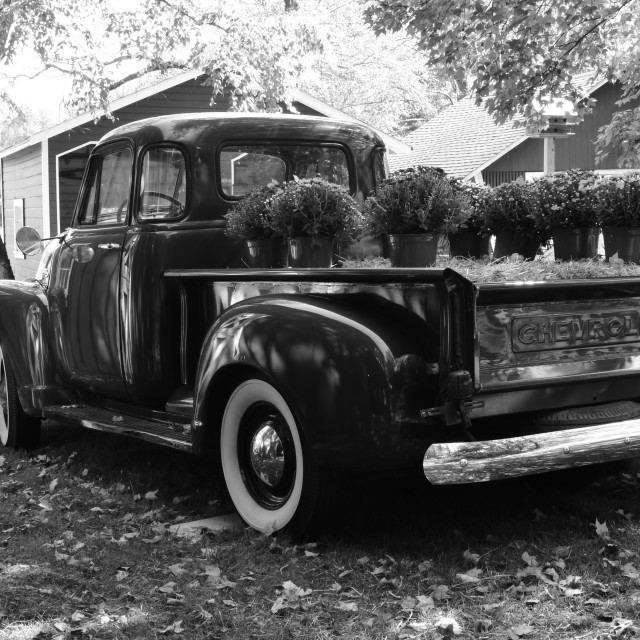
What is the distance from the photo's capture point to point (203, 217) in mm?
5391

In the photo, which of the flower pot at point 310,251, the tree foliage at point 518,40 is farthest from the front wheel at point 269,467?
the tree foliage at point 518,40

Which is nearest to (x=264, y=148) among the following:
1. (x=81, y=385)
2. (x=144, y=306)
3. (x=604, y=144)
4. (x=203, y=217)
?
(x=203, y=217)

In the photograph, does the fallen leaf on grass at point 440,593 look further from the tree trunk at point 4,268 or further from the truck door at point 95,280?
the tree trunk at point 4,268

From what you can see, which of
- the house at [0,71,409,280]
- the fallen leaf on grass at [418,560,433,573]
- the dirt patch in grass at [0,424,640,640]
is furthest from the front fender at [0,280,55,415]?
the house at [0,71,409,280]

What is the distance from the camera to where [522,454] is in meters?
3.67

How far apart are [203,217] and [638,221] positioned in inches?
88.4

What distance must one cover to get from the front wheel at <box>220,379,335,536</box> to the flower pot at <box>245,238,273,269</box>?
2.53ft

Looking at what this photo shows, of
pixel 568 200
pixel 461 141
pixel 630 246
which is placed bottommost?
pixel 630 246

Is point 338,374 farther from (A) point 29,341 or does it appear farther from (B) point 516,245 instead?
(A) point 29,341

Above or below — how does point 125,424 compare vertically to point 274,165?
below

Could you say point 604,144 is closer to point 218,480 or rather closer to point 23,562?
point 218,480

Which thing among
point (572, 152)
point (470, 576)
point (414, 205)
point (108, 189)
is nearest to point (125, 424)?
point (108, 189)

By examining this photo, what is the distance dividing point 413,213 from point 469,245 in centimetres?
81

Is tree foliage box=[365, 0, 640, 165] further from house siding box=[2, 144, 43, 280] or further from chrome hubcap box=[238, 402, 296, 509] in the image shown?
house siding box=[2, 144, 43, 280]
